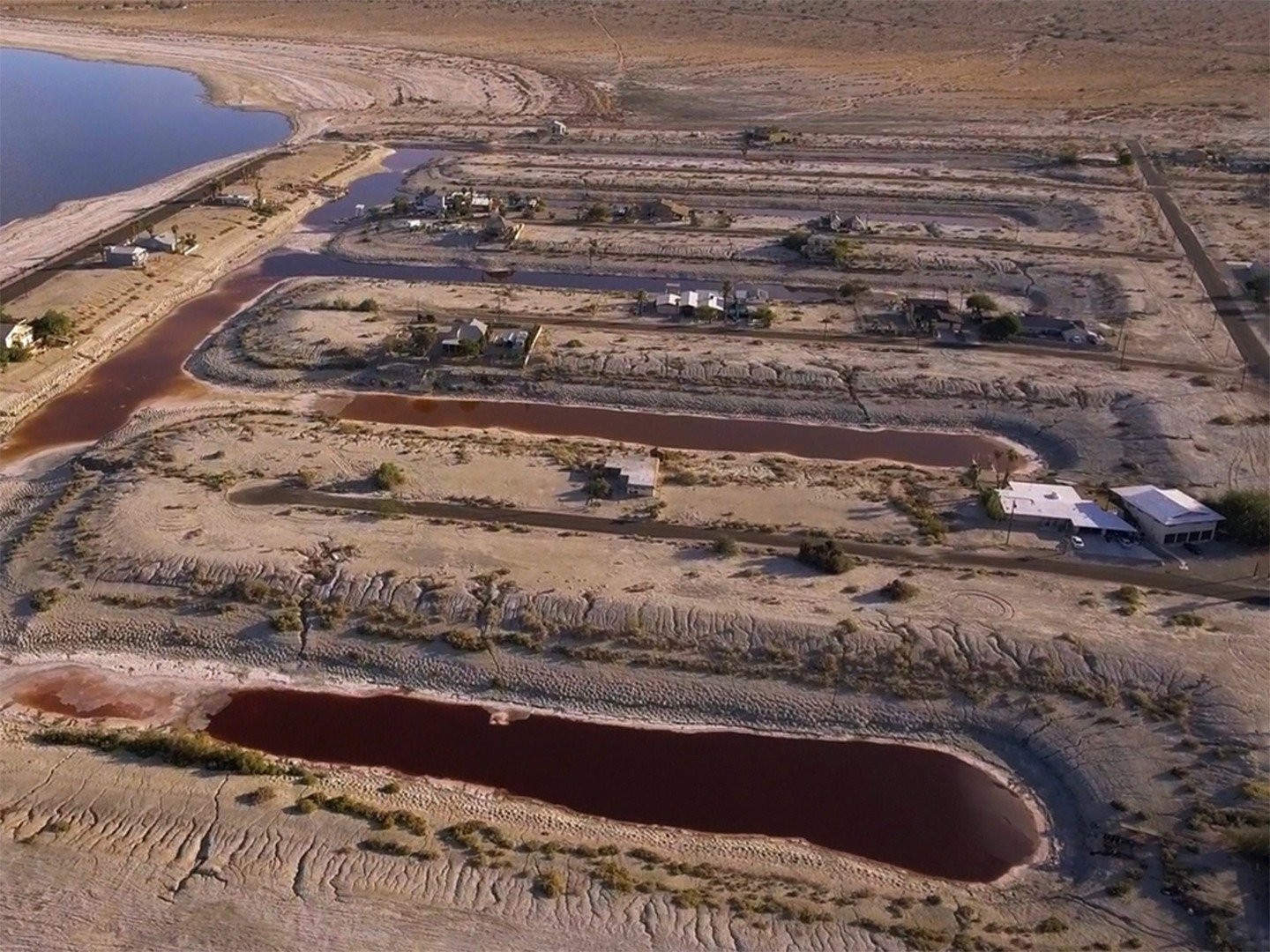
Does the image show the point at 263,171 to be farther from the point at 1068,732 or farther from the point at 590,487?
the point at 1068,732

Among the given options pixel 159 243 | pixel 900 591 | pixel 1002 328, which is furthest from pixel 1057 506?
pixel 159 243

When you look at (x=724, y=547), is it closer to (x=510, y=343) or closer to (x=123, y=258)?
(x=510, y=343)

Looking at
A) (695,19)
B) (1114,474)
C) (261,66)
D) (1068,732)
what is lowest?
(1068,732)

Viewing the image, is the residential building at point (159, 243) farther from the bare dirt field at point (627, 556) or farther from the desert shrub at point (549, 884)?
the desert shrub at point (549, 884)

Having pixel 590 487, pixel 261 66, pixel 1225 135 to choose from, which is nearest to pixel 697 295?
pixel 590 487

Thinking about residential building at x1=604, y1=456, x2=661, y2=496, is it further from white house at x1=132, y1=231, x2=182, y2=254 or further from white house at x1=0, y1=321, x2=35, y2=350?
white house at x1=132, y1=231, x2=182, y2=254

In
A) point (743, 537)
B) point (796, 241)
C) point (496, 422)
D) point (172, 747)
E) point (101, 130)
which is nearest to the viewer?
point (172, 747)
